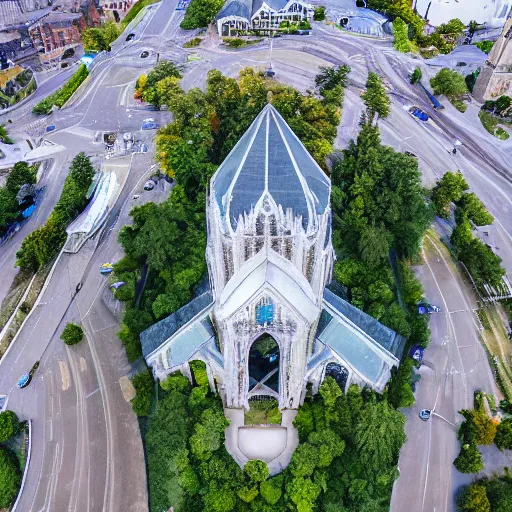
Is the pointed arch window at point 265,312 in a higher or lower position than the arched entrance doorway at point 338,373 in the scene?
higher

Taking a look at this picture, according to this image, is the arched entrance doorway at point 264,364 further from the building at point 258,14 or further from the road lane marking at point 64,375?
the building at point 258,14

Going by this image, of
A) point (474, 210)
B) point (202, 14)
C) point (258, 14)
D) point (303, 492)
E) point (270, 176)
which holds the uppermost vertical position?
point (270, 176)

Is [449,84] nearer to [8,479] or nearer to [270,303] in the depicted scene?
[270,303]

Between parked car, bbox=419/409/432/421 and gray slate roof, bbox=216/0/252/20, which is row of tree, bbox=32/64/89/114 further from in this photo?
parked car, bbox=419/409/432/421

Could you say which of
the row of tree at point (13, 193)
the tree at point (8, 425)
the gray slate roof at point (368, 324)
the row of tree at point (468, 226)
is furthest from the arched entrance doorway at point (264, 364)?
the row of tree at point (13, 193)

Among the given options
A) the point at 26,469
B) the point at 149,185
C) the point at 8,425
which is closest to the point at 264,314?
the point at 26,469

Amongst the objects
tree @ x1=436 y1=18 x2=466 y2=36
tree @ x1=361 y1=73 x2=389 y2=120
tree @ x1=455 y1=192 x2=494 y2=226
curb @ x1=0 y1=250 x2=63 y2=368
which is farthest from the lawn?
curb @ x1=0 y1=250 x2=63 y2=368

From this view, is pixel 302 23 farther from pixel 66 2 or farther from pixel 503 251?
pixel 503 251
